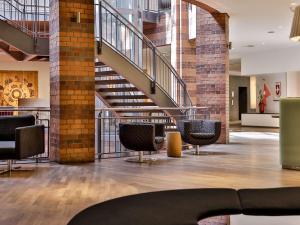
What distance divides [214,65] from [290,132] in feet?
14.3

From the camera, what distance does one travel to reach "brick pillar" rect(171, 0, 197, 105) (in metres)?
13.8

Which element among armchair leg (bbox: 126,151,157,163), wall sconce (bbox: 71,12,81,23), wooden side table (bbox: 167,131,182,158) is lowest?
armchair leg (bbox: 126,151,157,163)

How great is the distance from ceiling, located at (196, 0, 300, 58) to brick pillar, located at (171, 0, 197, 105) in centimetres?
141

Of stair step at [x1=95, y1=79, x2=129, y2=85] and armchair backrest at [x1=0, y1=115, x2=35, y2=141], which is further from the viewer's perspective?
stair step at [x1=95, y1=79, x2=129, y2=85]

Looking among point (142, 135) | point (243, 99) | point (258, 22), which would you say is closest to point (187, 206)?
point (142, 135)

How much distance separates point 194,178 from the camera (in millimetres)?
5820

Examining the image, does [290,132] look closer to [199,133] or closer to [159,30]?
[199,133]

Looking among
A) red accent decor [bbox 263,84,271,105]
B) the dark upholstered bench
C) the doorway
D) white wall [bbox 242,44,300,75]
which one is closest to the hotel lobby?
the dark upholstered bench

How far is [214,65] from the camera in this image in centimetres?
1056

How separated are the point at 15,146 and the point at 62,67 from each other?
1596 millimetres

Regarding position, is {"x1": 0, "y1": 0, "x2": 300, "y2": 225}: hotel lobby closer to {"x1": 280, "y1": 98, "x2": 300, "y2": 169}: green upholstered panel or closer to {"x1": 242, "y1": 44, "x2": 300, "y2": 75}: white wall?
{"x1": 280, "y1": 98, "x2": 300, "y2": 169}: green upholstered panel

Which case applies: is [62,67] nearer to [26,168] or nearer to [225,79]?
[26,168]

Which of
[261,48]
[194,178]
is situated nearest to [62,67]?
[194,178]

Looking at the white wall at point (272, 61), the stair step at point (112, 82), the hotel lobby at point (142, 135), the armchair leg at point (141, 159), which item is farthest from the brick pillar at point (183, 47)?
the armchair leg at point (141, 159)
